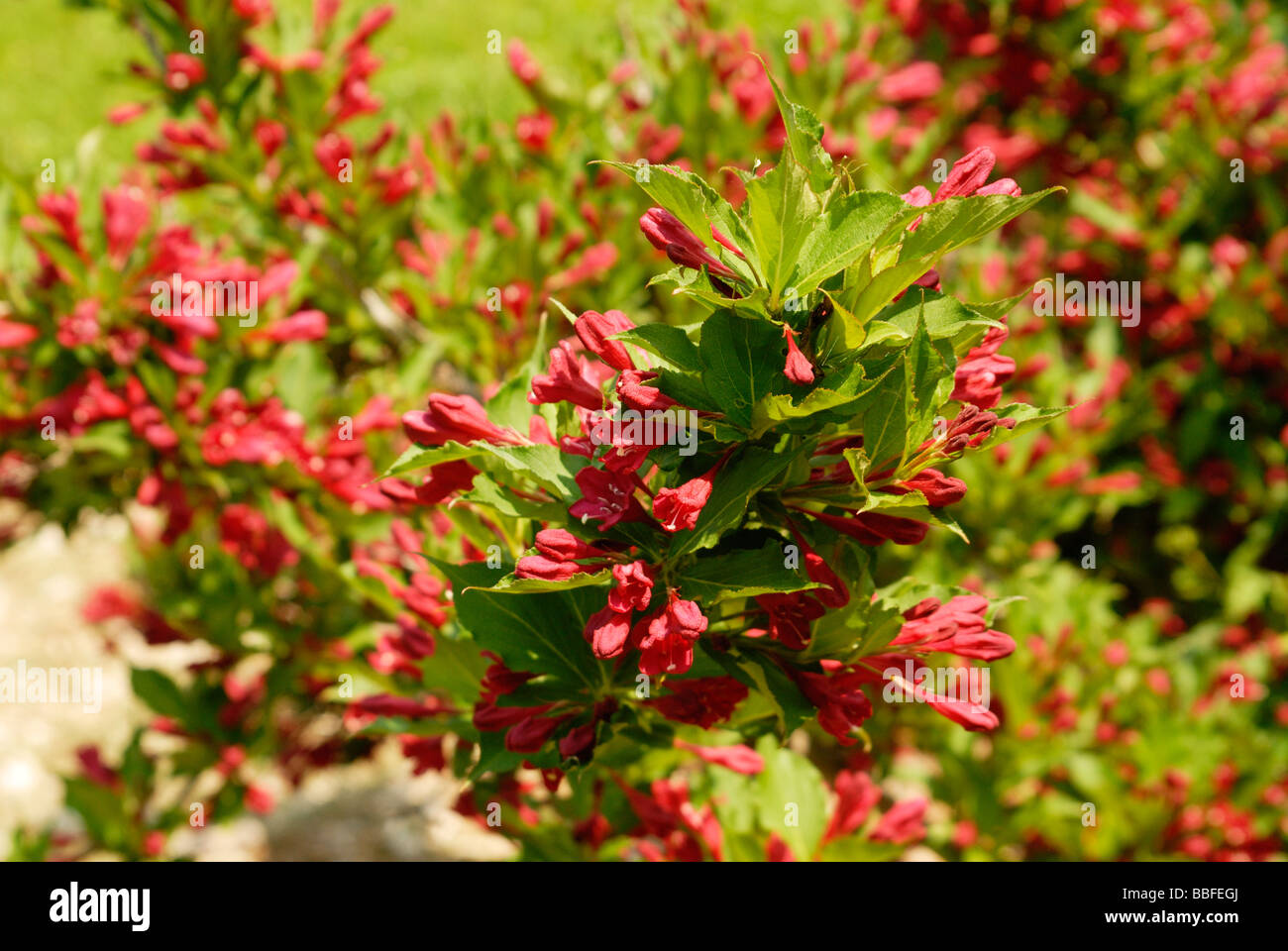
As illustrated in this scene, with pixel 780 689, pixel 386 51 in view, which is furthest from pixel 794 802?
pixel 386 51

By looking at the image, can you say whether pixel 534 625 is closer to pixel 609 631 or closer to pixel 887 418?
pixel 609 631

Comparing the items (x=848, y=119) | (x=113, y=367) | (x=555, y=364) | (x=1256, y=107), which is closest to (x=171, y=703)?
(x=113, y=367)

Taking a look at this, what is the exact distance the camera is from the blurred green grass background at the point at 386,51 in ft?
24.5

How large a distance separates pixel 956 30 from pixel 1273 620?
8.22 feet

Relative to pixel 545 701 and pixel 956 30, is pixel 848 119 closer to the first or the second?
pixel 956 30

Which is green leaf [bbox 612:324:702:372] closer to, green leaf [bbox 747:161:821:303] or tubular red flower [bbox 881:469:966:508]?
green leaf [bbox 747:161:821:303]

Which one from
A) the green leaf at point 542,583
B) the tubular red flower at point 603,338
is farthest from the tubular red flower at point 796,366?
the green leaf at point 542,583

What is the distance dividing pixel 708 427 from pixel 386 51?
6.65 metres

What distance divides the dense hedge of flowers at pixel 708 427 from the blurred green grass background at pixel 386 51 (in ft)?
12.0

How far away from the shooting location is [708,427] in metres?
1.32

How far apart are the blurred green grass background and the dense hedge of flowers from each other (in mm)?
3646

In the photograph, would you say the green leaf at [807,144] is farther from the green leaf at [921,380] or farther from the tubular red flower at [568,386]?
the tubular red flower at [568,386]

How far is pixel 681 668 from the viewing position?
4.19ft

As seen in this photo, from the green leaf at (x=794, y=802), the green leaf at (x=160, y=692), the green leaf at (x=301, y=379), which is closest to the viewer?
the green leaf at (x=794, y=802)
